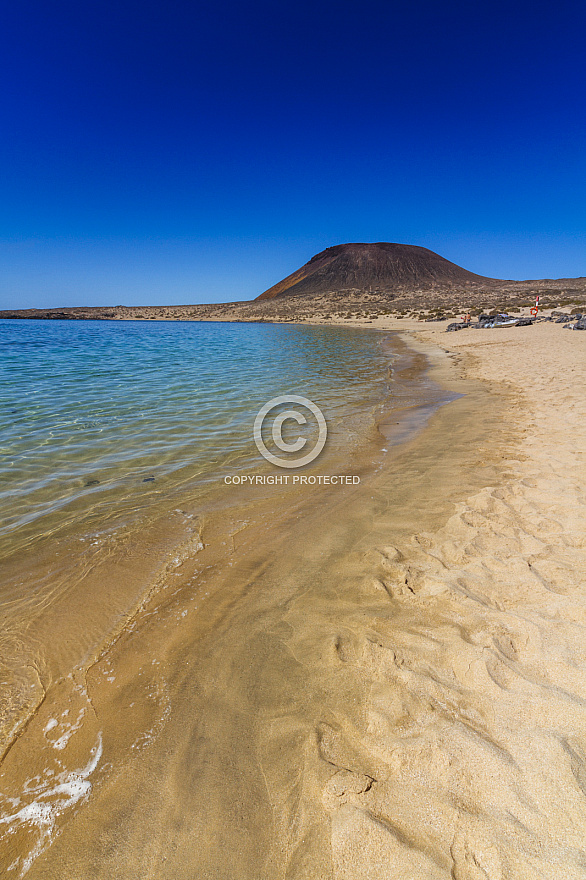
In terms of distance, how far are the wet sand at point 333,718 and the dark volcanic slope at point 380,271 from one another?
3642 inches

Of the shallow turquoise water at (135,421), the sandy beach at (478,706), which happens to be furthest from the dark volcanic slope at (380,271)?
the sandy beach at (478,706)

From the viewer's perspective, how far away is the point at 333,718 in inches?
71.2

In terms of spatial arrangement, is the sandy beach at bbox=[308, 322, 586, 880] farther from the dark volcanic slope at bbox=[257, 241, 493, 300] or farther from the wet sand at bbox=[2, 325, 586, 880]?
the dark volcanic slope at bbox=[257, 241, 493, 300]

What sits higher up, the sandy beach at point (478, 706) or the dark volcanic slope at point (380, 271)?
the dark volcanic slope at point (380, 271)

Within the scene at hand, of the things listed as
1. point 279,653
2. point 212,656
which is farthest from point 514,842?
point 212,656

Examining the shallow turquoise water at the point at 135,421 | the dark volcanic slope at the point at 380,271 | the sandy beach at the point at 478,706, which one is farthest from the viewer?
the dark volcanic slope at the point at 380,271

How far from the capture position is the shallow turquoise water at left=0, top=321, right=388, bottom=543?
181 inches

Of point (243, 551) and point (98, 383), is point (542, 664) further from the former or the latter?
point (98, 383)

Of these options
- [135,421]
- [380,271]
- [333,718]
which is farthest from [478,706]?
[380,271]

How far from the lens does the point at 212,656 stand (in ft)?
7.47

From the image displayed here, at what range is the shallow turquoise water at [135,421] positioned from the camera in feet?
15.1

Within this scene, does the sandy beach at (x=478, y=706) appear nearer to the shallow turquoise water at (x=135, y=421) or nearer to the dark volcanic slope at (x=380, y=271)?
the shallow turquoise water at (x=135, y=421)

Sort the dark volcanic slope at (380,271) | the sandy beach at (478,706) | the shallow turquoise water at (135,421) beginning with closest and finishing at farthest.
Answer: the sandy beach at (478,706) → the shallow turquoise water at (135,421) → the dark volcanic slope at (380,271)

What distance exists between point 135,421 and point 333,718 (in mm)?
6451
